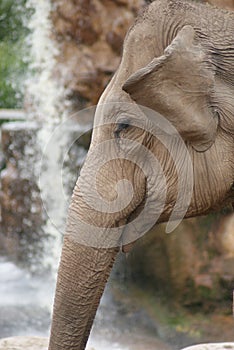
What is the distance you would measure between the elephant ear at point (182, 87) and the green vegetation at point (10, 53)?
9.30m

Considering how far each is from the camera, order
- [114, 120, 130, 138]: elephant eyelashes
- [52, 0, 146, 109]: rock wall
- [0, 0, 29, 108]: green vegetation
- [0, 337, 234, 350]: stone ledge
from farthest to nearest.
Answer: [0, 0, 29, 108]: green vegetation → [52, 0, 146, 109]: rock wall → [0, 337, 234, 350]: stone ledge → [114, 120, 130, 138]: elephant eyelashes

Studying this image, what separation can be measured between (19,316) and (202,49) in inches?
137

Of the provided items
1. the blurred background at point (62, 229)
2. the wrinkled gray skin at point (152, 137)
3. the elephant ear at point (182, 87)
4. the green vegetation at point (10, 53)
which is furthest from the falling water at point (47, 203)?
the green vegetation at point (10, 53)

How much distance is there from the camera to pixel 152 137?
208cm

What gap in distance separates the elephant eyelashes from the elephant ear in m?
0.08

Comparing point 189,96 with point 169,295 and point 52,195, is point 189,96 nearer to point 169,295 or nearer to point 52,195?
point 169,295

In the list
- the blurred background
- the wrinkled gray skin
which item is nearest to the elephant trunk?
the wrinkled gray skin

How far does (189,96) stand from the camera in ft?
6.54

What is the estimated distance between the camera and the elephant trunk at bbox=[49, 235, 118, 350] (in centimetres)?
194

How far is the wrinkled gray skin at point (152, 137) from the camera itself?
195 cm

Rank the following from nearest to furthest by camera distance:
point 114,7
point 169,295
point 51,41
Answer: point 169,295, point 114,7, point 51,41

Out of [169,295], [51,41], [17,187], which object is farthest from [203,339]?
[51,41]

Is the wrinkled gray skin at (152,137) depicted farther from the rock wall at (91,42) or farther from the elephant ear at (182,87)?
the rock wall at (91,42)

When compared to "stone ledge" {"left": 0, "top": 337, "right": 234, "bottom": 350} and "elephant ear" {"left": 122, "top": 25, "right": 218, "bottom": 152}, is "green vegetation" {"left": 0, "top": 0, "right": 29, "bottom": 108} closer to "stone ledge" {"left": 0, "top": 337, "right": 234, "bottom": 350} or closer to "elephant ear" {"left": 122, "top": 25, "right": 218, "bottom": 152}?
"stone ledge" {"left": 0, "top": 337, "right": 234, "bottom": 350}
